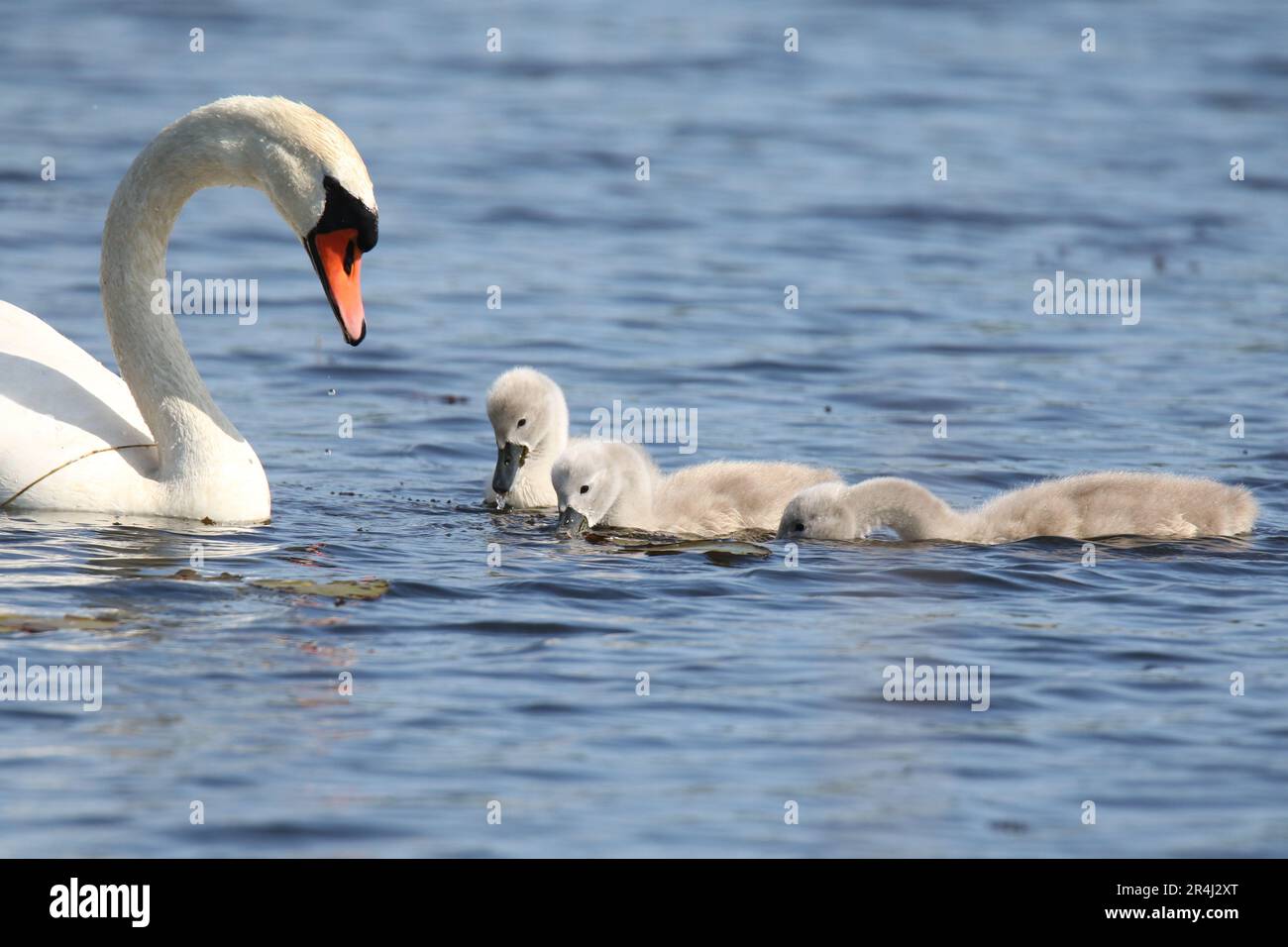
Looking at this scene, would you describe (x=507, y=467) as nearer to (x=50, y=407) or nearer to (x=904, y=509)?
(x=904, y=509)

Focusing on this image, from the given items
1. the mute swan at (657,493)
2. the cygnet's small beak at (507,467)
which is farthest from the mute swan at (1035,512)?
the cygnet's small beak at (507,467)

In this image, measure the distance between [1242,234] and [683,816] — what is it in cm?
1189

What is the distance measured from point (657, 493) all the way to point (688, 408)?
254cm

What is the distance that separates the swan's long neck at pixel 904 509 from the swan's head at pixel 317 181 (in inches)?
81.9

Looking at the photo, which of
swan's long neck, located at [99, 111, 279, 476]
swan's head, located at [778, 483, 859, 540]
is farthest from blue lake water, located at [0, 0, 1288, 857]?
swan's long neck, located at [99, 111, 279, 476]

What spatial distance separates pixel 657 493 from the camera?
9.28 m

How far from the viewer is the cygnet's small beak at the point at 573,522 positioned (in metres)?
9.04

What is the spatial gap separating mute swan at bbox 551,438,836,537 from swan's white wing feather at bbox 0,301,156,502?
5.58 feet

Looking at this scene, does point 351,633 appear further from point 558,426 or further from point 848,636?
point 558,426

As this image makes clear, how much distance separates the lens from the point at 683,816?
583 centimetres

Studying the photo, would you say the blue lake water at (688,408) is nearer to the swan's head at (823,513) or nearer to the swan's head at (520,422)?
the swan's head at (823,513)

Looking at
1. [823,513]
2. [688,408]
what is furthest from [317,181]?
[688,408]

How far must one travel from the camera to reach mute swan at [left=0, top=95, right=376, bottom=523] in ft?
27.8

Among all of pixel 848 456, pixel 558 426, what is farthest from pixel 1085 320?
pixel 558 426
